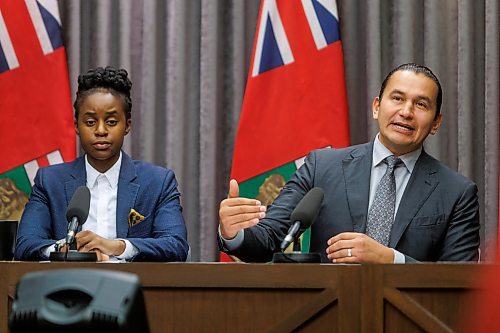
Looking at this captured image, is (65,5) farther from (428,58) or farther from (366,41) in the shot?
(428,58)

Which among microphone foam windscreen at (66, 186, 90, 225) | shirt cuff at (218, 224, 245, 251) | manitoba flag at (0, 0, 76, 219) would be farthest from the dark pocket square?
manitoba flag at (0, 0, 76, 219)

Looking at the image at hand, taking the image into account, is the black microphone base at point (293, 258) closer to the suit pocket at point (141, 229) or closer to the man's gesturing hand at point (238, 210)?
the man's gesturing hand at point (238, 210)

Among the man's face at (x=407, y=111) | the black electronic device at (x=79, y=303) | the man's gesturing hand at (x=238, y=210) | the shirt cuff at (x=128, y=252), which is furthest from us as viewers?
the man's face at (x=407, y=111)

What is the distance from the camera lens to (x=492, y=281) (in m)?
0.76

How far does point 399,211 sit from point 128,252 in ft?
2.87

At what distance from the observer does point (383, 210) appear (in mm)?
2787

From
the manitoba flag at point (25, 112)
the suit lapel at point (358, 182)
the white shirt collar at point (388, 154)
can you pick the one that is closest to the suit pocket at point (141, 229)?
the suit lapel at point (358, 182)

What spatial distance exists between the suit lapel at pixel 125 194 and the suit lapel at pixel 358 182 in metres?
0.72

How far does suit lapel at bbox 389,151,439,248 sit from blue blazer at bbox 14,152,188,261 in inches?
27.9

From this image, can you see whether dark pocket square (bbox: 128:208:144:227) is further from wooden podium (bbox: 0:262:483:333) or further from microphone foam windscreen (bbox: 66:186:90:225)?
wooden podium (bbox: 0:262:483:333)

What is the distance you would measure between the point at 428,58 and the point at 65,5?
171cm

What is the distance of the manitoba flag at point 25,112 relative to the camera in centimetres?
377

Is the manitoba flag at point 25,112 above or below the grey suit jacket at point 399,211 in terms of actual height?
above

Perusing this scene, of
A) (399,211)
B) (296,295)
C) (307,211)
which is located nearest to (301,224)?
(307,211)
